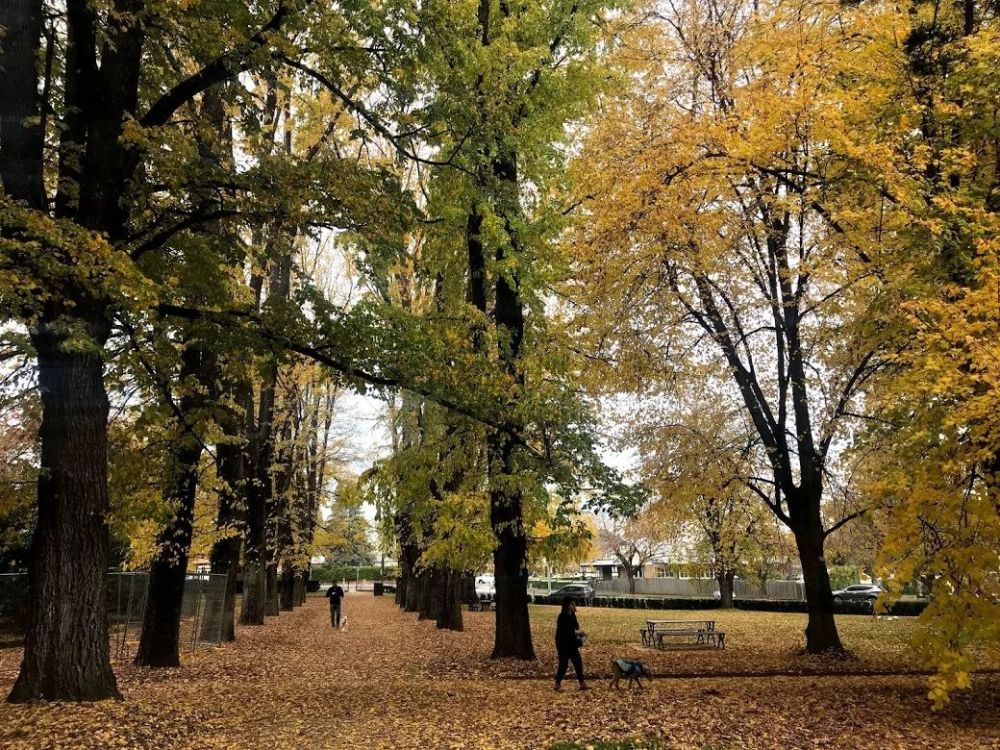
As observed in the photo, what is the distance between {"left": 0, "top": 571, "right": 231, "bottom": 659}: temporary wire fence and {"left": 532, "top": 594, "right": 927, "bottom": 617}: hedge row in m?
23.7

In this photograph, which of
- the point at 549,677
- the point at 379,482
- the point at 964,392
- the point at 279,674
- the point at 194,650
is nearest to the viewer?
the point at 964,392

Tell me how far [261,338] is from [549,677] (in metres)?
7.52

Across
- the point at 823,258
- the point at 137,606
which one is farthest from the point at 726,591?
the point at 137,606

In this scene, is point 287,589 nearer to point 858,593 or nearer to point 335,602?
point 335,602

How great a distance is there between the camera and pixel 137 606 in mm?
17922

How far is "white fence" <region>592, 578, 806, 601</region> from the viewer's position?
143 feet

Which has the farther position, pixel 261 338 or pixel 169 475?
pixel 169 475

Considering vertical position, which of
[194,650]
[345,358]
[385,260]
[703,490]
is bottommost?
[194,650]

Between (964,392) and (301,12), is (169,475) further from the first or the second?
(964,392)

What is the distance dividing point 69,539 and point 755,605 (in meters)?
36.9

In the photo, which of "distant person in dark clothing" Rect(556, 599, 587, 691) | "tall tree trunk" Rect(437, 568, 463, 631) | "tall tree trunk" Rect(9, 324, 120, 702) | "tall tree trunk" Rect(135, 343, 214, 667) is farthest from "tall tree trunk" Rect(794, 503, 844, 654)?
"tall tree trunk" Rect(9, 324, 120, 702)

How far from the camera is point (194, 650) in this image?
52.6 ft

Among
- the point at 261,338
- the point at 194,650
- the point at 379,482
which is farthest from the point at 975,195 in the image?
the point at 194,650

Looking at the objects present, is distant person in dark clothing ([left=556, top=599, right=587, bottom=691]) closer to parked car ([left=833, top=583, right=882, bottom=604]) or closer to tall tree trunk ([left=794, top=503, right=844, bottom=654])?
tall tree trunk ([left=794, top=503, right=844, bottom=654])
